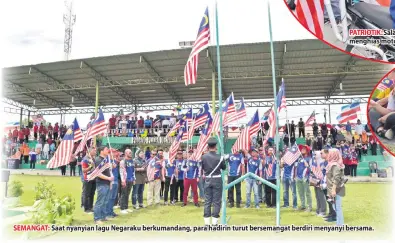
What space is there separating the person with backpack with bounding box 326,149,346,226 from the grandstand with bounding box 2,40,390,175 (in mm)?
10724

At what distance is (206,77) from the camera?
63.6 ft

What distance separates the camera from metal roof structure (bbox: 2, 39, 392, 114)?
16672 millimetres

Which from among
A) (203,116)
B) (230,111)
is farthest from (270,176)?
(203,116)

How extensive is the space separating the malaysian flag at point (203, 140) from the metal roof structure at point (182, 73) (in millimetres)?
8122

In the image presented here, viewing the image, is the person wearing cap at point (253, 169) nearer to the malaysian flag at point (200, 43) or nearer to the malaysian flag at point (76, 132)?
the malaysian flag at point (200, 43)

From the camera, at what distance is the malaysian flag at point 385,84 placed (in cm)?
442

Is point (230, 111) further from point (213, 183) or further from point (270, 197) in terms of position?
point (213, 183)

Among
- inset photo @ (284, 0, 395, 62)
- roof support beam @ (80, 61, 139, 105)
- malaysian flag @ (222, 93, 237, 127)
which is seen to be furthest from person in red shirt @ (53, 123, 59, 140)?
inset photo @ (284, 0, 395, 62)

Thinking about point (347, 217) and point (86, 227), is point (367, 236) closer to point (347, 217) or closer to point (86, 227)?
point (347, 217)

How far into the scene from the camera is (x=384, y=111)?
430 centimetres

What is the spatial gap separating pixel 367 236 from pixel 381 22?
351 cm

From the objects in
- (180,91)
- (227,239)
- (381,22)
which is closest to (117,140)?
(180,91)

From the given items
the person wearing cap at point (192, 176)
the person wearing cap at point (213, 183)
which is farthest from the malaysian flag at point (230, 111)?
the person wearing cap at point (213, 183)

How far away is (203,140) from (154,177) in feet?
6.28
